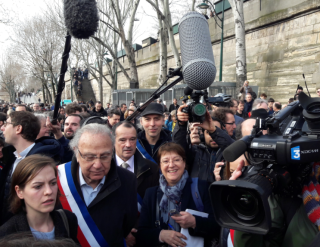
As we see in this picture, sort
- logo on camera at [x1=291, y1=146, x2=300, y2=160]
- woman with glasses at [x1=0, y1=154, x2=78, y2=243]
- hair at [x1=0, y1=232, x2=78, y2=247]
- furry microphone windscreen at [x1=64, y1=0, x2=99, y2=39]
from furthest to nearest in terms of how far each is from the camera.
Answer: furry microphone windscreen at [x1=64, y1=0, x2=99, y2=39] < woman with glasses at [x1=0, y1=154, x2=78, y2=243] < logo on camera at [x1=291, y1=146, x2=300, y2=160] < hair at [x1=0, y1=232, x2=78, y2=247]

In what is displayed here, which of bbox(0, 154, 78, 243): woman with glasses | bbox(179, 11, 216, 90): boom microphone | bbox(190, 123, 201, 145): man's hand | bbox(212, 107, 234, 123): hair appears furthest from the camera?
bbox(212, 107, 234, 123): hair

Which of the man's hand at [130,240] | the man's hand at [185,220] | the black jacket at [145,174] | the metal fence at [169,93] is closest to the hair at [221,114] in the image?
the black jacket at [145,174]

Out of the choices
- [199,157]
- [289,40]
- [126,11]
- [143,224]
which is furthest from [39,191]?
[126,11]

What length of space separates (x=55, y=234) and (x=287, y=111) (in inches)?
59.9

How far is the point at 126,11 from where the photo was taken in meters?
16.3

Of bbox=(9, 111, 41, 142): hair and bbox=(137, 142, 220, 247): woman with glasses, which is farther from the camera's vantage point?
bbox=(9, 111, 41, 142): hair

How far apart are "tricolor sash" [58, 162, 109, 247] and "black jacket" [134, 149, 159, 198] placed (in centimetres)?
79

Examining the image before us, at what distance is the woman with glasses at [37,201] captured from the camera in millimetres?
1742

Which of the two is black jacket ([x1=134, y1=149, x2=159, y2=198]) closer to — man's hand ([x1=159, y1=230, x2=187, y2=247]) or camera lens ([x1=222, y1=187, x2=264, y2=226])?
man's hand ([x1=159, y1=230, x2=187, y2=247])

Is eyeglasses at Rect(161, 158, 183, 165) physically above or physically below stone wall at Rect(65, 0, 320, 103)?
below

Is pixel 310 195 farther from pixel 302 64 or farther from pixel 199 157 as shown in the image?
pixel 302 64

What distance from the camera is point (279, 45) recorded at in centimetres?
1229

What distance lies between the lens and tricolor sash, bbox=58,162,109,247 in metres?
2.05

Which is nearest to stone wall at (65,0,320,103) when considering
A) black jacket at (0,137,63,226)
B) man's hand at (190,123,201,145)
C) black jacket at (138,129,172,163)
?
black jacket at (138,129,172,163)
